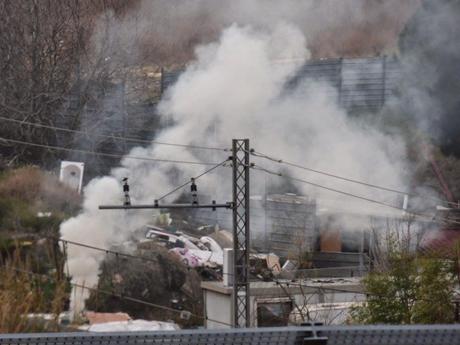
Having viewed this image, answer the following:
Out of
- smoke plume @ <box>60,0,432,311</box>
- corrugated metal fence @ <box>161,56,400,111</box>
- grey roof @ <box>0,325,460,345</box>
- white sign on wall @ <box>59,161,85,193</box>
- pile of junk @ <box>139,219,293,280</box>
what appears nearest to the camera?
grey roof @ <box>0,325,460,345</box>

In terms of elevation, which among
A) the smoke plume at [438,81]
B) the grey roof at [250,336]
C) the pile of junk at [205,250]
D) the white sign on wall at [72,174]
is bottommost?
the grey roof at [250,336]

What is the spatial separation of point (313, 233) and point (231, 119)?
102 inches

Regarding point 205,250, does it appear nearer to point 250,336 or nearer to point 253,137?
point 253,137

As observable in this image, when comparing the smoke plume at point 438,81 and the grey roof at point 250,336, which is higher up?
the smoke plume at point 438,81

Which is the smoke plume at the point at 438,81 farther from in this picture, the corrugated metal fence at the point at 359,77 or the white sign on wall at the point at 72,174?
the white sign on wall at the point at 72,174

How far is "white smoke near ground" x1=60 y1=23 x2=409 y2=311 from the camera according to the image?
1587 cm

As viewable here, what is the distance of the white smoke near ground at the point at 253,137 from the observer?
1587cm

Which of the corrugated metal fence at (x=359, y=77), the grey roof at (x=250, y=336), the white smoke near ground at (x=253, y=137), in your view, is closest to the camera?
the grey roof at (x=250, y=336)

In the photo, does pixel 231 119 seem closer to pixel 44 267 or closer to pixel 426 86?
pixel 426 86

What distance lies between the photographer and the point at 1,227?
14.6 metres

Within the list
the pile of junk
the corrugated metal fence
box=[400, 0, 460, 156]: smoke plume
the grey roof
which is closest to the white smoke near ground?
the corrugated metal fence

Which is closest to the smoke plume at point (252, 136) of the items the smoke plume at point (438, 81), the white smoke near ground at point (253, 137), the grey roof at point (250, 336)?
the white smoke near ground at point (253, 137)

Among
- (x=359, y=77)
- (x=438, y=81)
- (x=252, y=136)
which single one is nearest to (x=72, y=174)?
(x=252, y=136)

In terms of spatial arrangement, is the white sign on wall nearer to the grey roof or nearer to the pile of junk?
the pile of junk
